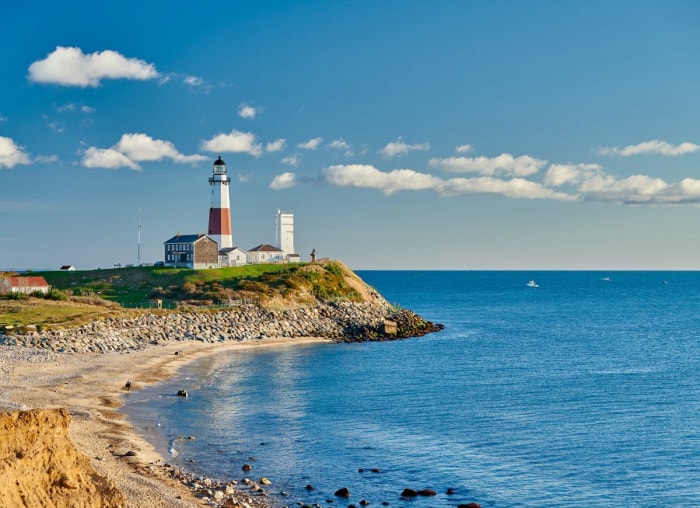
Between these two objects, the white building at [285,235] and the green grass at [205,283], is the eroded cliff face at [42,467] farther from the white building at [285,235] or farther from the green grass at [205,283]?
the white building at [285,235]

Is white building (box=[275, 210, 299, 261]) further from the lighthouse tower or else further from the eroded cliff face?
the eroded cliff face

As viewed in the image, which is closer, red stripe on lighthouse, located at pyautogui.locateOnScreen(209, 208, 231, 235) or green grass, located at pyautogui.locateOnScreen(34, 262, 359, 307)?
green grass, located at pyautogui.locateOnScreen(34, 262, 359, 307)

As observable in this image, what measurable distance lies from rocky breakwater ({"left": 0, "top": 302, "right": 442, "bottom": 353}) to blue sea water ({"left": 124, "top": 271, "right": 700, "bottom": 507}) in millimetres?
7024

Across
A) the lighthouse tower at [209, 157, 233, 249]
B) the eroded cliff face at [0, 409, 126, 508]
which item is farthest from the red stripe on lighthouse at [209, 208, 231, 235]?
the eroded cliff face at [0, 409, 126, 508]

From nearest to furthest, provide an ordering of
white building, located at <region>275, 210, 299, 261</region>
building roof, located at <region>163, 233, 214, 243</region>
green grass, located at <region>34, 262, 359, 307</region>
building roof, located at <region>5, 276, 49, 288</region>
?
building roof, located at <region>5, 276, 49, 288</region> → green grass, located at <region>34, 262, 359, 307</region> → building roof, located at <region>163, 233, 214, 243</region> → white building, located at <region>275, 210, 299, 261</region>

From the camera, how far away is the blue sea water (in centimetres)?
2942

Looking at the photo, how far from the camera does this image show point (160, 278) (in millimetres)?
101688

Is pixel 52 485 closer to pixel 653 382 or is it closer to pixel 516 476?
pixel 516 476

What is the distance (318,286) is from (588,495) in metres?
71.2

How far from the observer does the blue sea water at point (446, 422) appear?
2942cm

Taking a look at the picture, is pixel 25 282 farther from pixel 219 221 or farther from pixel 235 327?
pixel 219 221

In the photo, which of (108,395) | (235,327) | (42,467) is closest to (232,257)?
(235,327)

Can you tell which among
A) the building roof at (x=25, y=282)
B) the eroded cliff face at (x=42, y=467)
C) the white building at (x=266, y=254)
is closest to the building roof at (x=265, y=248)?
the white building at (x=266, y=254)

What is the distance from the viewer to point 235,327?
77.8 metres
